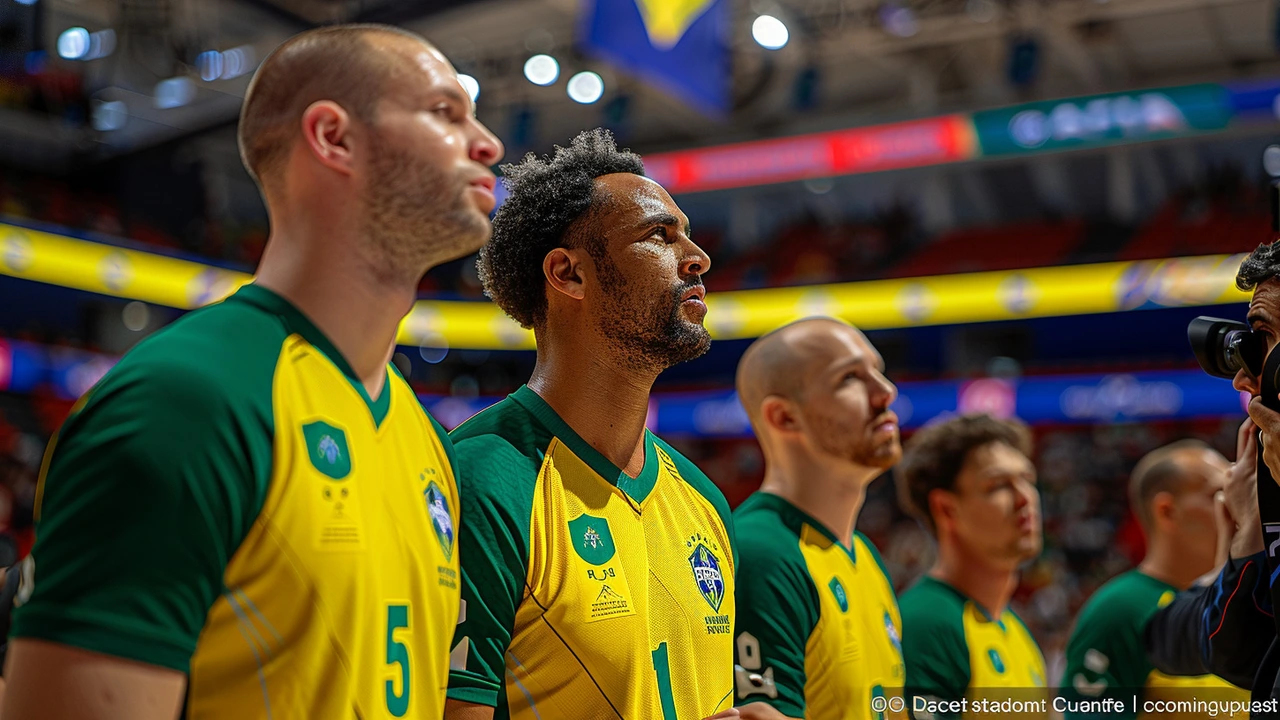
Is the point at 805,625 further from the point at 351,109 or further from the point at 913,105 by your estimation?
the point at 913,105

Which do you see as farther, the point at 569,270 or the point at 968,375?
the point at 968,375

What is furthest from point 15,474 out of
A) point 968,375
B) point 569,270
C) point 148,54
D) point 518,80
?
point 569,270

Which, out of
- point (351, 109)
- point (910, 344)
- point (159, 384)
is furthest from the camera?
point (910, 344)

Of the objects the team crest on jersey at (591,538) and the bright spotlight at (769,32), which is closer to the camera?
the team crest on jersey at (591,538)

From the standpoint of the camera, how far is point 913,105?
19.3 meters

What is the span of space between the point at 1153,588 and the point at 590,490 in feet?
9.53

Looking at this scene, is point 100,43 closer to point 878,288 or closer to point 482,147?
point 878,288

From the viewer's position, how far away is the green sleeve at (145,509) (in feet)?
4.30

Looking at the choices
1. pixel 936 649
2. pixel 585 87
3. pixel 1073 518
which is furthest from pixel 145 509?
pixel 585 87

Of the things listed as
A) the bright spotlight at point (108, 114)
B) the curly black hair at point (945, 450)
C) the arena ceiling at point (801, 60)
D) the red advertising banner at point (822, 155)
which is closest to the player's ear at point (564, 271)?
the curly black hair at point (945, 450)

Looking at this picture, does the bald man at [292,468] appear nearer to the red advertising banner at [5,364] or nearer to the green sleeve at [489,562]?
the green sleeve at [489,562]

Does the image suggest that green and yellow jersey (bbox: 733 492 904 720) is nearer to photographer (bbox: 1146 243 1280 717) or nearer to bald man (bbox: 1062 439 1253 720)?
photographer (bbox: 1146 243 1280 717)

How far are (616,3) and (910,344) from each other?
13597mm

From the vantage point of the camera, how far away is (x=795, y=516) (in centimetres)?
336
